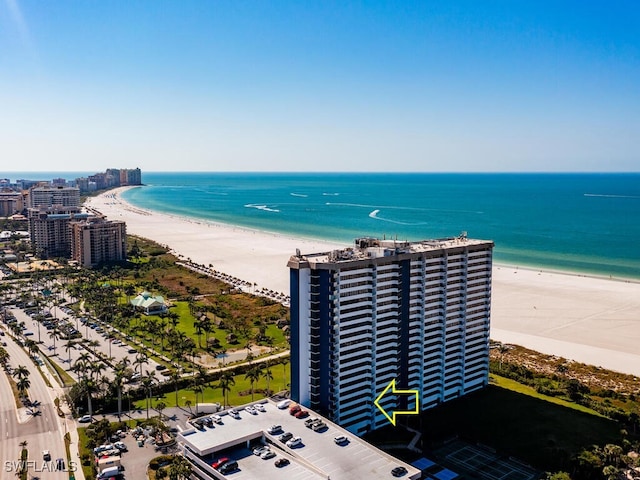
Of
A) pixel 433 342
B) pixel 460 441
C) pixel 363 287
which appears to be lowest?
pixel 460 441

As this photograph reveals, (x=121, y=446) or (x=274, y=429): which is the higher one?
(x=274, y=429)

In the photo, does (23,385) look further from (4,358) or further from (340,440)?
(340,440)

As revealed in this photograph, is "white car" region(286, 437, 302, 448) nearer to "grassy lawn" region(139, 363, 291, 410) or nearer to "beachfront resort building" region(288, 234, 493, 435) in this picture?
"beachfront resort building" region(288, 234, 493, 435)

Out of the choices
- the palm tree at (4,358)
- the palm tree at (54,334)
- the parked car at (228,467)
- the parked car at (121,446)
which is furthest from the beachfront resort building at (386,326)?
the palm tree at (54,334)

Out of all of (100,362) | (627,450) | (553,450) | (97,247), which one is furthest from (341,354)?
(97,247)

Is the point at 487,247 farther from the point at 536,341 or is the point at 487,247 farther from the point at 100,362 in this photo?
the point at 100,362

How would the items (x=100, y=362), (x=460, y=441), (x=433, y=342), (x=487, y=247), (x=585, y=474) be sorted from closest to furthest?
(x=585, y=474) < (x=460, y=441) < (x=433, y=342) < (x=487, y=247) < (x=100, y=362)

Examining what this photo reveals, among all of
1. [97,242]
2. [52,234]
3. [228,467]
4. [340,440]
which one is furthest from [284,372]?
[52,234]
